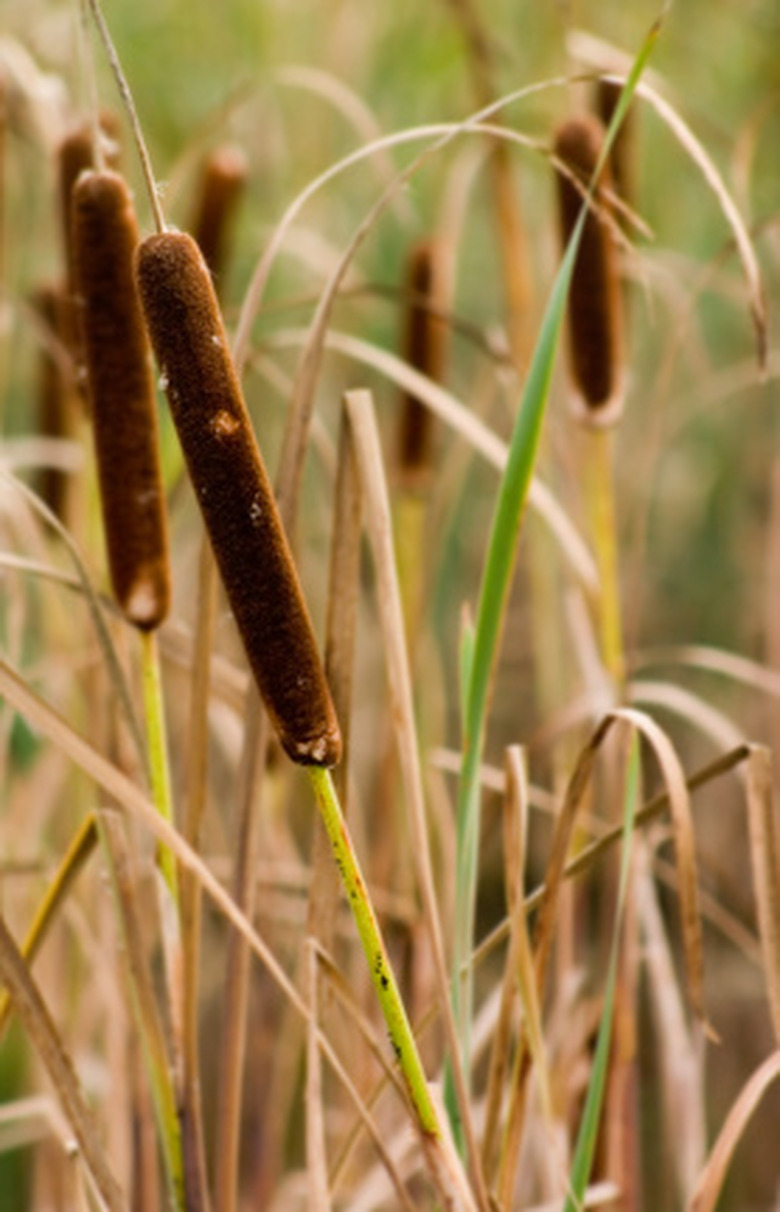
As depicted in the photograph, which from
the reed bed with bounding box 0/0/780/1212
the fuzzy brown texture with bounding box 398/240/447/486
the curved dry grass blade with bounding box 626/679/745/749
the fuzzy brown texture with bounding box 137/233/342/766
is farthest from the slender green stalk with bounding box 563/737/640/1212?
the fuzzy brown texture with bounding box 398/240/447/486

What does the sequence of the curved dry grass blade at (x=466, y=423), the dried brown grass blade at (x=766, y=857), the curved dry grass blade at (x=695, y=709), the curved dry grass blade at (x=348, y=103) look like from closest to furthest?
1. the dried brown grass blade at (x=766, y=857)
2. the curved dry grass blade at (x=466, y=423)
3. the curved dry grass blade at (x=695, y=709)
4. the curved dry grass blade at (x=348, y=103)

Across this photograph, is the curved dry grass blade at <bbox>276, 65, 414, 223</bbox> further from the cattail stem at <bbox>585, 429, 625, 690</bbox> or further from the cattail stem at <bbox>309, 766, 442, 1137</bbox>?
the cattail stem at <bbox>309, 766, 442, 1137</bbox>

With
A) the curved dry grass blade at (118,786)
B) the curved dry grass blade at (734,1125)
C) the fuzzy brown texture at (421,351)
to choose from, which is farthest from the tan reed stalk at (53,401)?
the curved dry grass blade at (734,1125)

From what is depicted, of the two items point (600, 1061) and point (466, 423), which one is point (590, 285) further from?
point (600, 1061)

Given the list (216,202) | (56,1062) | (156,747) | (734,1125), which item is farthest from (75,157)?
(734,1125)

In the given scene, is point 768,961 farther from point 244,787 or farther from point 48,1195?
point 48,1195

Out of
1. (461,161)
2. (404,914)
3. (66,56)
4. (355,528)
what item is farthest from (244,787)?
(66,56)

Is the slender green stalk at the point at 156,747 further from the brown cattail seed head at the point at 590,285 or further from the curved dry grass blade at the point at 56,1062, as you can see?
the brown cattail seed head at the point at 590,285

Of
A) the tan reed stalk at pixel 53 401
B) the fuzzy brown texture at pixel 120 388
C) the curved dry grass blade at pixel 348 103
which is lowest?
the fuzzy brown texture at pixel 120 388
